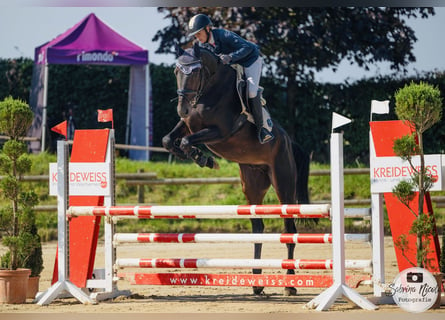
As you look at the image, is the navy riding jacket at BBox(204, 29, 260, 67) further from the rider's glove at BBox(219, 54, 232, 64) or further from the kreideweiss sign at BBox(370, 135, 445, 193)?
the kreideweiss sign at BBox(370, 135, 445, 193)

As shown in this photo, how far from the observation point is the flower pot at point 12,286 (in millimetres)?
5477

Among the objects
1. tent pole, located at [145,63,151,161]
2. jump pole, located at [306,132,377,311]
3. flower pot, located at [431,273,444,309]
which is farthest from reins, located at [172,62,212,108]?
tent pole, located at [145,63,151,161]

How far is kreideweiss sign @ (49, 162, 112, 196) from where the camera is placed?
5.67 metres

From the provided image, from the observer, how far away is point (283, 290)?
608 cm

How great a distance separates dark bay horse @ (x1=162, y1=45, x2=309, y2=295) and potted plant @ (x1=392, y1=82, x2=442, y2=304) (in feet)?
3.84

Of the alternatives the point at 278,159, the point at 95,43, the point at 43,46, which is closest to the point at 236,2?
the point at 95,43

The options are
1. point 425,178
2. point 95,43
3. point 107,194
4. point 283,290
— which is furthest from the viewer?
point 95,43

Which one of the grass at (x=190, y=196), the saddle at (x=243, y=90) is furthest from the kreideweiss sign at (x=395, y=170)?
the grass at (x=190, y=196)

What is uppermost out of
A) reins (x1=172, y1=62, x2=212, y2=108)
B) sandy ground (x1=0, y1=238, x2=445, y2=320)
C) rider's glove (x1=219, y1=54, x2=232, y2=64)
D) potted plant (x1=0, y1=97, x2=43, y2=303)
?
rider's glove (x1=219, y1=54, x2=232, y2=64)

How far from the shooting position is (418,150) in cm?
498

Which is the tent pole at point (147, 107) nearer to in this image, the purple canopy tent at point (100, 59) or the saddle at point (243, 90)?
the purple canopy tent at point (100, 59)

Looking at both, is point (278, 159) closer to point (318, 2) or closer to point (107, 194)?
point (107, 194)

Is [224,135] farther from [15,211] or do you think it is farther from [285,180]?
[15,211]

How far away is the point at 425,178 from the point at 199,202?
5978 mm
